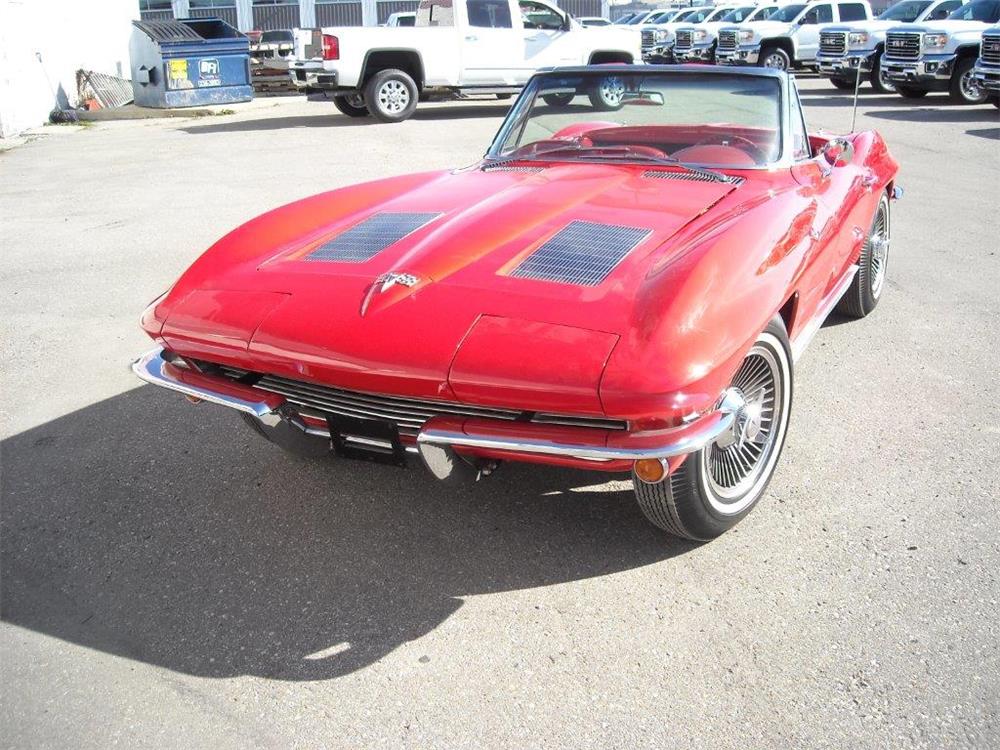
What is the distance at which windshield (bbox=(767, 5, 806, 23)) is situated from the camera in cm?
2194

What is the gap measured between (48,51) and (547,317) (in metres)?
15.9

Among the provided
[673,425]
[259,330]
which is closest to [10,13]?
[259,330]

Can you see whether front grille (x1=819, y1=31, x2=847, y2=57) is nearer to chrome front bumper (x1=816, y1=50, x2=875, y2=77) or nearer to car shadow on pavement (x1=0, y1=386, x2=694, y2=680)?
chrome front bumper (x1=816, y1=50, x2=875, y2=77)

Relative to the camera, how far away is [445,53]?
13938 mm

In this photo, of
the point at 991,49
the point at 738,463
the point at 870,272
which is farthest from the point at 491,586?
the point at 991,49

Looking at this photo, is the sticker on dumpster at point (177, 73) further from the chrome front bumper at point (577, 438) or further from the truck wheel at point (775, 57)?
the chrome front bumper at point (577, 438)

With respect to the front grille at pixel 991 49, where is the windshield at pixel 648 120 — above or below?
below

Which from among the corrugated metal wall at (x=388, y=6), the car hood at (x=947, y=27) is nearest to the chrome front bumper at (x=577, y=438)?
the car hood at (x=947, y=27)

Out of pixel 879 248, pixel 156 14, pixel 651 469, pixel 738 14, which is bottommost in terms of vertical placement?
pixel 651 469

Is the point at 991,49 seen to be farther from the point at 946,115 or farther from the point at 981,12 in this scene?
the point at 981,12

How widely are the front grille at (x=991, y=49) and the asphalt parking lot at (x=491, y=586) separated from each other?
11034mm

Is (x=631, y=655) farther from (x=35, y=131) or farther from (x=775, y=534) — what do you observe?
(x=35, y=131)

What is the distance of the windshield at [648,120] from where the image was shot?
12.8 ft

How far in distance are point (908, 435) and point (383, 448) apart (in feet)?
7.06
